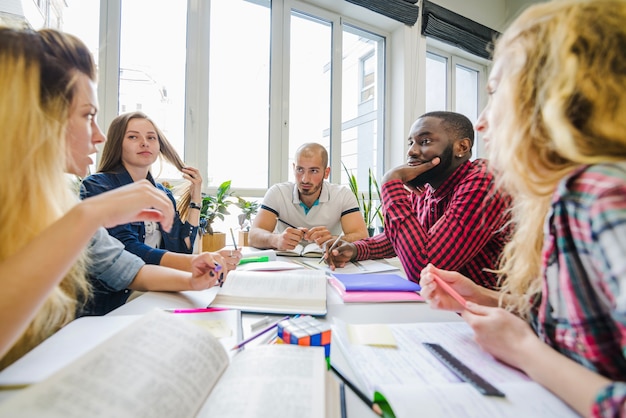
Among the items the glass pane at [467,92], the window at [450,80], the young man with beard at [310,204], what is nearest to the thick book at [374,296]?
the young man with beard at [310,204]

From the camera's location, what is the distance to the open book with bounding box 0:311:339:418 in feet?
1.14

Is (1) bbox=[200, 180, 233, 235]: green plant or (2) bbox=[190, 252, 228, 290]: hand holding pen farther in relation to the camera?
(1) bbox=[200, 180, 233, 235]: green plant

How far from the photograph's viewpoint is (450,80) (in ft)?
12.0

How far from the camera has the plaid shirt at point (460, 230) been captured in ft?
3.61

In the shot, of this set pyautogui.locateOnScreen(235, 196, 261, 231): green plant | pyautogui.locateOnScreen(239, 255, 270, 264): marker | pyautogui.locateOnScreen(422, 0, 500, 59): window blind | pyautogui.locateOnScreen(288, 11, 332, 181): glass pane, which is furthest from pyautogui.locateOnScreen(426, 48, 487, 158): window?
pyautogui.locateOnScreen(239, 255, 270, 264): marker

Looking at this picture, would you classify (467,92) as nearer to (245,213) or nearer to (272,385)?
(245,213)

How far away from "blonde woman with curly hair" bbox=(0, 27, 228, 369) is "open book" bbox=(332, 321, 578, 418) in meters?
0.44

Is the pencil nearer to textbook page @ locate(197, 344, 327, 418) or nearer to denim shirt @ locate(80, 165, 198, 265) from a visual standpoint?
textbook page @ locate(197, 344, 327, 418)

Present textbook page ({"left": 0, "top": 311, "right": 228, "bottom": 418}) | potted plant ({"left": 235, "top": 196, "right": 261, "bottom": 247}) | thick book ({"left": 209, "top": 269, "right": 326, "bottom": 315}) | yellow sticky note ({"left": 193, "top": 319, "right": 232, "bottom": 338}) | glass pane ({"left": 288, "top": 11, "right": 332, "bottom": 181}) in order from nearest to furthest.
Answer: textbook page ({"left": 0, "top": 311, "right": 228, "bottom": 418}) < yellow sticky note ({"left": 193, "top": 319, "right": 232, "bottom": 338}) < thick book ({"left": 209, "top": 269, "right": 326, "bottom": 315}) < potted plant ({"left": 235, "top": 196, "right": 261, "bottom": 247}) < glass pane ({"left": 288, "top": 11, "right": 332, "bottom": 181})

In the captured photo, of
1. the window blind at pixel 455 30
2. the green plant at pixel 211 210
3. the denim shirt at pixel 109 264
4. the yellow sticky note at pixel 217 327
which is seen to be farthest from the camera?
the window blind at pixel 455 30

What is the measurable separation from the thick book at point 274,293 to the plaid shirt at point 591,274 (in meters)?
0.45

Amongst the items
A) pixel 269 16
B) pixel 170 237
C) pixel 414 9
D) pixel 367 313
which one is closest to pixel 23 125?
pixel 367 313

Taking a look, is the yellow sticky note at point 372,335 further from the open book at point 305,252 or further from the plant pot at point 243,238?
the plant pot at point 243,238

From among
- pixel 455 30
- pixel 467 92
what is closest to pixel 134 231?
pixel 455 30
